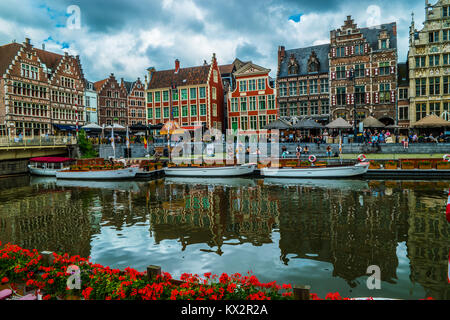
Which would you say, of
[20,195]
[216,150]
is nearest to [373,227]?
[20,195]

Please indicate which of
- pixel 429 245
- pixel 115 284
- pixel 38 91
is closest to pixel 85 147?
pixel 38 91

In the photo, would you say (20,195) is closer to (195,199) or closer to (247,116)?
(195,199)

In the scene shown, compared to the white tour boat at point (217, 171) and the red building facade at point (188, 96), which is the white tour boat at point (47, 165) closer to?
the white tour boat at point (217, 171)

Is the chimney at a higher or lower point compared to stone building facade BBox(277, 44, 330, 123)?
higher

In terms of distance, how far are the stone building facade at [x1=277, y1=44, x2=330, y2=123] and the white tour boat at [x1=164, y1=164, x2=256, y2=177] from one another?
1911 centimetres

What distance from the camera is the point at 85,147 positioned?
132 ft

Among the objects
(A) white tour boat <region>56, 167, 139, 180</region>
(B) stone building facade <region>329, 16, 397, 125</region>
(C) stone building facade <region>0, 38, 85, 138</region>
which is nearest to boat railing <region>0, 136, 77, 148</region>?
(C) stone building facade <region>0, 38, 85, 138</region>

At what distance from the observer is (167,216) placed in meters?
14.8

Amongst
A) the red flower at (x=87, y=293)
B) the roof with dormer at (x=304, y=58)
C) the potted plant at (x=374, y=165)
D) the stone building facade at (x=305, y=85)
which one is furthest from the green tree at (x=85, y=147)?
the red flower at (x=87, y=293)

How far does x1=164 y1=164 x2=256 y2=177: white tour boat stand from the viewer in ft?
91.7

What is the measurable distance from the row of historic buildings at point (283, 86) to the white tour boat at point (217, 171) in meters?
14.5

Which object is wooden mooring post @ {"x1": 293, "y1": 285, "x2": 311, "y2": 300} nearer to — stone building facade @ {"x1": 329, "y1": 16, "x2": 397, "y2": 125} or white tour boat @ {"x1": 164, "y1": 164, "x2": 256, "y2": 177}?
white tour boat @ {"x1": 164, "y1": 164, "x2": 256, "y2": 177}

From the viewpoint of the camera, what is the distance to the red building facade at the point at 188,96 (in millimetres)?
48438
